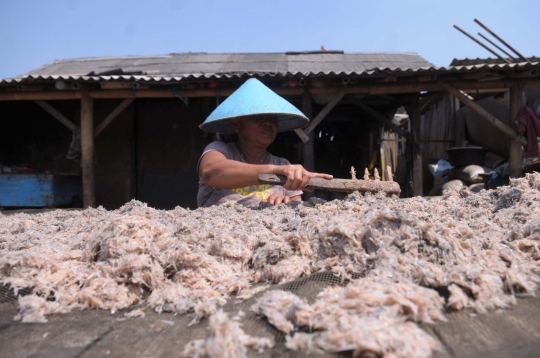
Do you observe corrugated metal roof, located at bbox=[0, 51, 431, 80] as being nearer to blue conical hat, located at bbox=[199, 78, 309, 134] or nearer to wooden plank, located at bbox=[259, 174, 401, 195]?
blue conical hat, located at bbox=[199, 78, 309, 134]

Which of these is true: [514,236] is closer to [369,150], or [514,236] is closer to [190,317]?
[190,317]

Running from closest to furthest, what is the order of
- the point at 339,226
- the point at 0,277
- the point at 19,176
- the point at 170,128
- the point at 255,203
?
the point at 0,277 < the point at 339,226 < the point at 255,203 < the point at 19,176 < the point at 170,128

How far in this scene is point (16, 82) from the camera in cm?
557

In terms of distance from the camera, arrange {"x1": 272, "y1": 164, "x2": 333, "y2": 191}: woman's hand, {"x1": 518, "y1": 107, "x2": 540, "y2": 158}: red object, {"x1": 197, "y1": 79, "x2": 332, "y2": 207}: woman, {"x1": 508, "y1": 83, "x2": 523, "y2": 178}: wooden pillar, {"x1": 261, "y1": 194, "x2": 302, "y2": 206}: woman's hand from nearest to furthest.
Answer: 1. {"x1": 272, "y1": 164, "x2": 333, "y2": 191}: woman's hand
2. {"x1": 197, "y1": 79, "x2": 332, "y2": 207}: woman
3. {"x1": 261, "y1": 194, "x2": 302, "y2": 206}: woman's hand
4. {"x1": 518, "y1": 107, "x2": 540, "y2": 158}: red object
5. {"x1": 508, "y1": 83, "x2": 523, "y2": 178}: wooden pillar

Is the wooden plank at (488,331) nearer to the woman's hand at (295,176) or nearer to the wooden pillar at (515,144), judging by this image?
the woman's hand at (295,176)

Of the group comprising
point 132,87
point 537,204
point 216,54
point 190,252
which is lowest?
point 190,252

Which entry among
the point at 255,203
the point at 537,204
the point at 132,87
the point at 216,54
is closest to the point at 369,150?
the point at 216,54

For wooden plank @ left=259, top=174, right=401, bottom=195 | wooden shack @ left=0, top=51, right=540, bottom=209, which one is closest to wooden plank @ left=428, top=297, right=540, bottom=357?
wooden plank @ left=259, top=174, right=401, bottom=195

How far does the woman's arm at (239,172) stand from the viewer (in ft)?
6.91

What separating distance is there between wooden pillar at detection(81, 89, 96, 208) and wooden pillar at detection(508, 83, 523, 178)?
6.65 m

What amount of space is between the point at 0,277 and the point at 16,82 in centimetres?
557

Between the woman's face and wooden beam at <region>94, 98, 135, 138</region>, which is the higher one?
wooden beam at <region>94, 98, 135, 138</region>

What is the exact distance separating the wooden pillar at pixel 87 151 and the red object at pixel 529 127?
22.4ft

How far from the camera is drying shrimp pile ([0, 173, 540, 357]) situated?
0.88m
